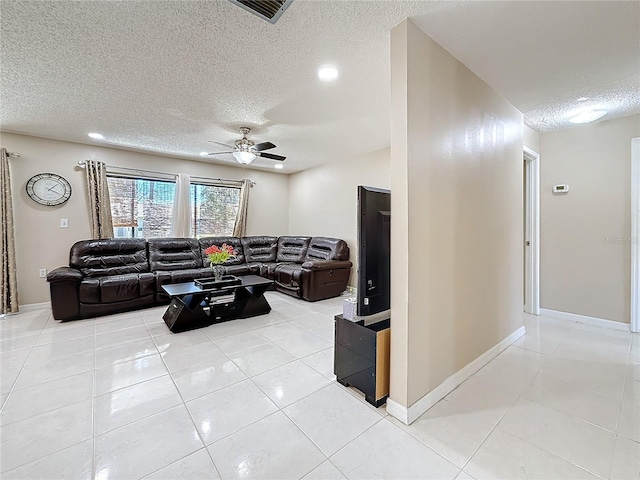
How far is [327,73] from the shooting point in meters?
2.27

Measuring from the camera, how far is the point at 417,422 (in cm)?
169

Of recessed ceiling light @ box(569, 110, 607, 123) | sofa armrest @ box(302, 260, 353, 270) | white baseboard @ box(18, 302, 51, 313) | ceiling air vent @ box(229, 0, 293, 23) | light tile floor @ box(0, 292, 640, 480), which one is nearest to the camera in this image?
light tile floor @ box(0, 292, 640, 480)

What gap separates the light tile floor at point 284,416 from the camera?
4.51 ft

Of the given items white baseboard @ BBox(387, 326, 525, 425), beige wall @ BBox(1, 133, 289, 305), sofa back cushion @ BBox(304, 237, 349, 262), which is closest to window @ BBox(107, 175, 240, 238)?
beige wall @ BBox(1, 133, 289, 305)

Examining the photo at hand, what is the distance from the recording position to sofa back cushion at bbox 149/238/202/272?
181 inches

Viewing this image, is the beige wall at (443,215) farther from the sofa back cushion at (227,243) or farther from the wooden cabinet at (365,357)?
the sofa back cushion at (227,243)

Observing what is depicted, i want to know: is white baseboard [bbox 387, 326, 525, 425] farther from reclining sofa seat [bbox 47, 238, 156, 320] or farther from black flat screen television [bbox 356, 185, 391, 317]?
reclining sofa seat [bbox 47, 238, 156, 320]

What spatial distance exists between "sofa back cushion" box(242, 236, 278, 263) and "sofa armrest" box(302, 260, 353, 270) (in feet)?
4.87

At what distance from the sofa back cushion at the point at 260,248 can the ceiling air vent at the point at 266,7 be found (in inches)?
175

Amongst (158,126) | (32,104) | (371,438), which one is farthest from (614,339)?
(32,104)

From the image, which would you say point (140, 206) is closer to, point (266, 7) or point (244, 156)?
point (244, 156)

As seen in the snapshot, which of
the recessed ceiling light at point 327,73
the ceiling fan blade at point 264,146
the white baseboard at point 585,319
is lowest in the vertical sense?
the white baseboard at point 585,319

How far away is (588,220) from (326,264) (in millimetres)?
3421

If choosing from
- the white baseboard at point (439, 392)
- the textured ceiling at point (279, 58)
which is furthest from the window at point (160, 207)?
the white baseboard at point (439, 392)
